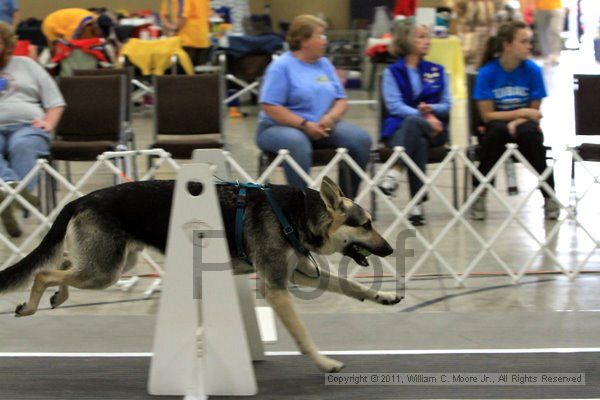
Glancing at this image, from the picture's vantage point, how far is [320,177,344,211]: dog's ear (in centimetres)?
358

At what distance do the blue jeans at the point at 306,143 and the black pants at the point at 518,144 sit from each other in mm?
849

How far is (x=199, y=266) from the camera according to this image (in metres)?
3.33

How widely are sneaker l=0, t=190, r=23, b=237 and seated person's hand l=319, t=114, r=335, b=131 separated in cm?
200

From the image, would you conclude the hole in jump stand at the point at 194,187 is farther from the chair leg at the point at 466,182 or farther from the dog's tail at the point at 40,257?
the chair leg at the point at 466,182

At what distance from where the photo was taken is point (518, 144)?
637 cm

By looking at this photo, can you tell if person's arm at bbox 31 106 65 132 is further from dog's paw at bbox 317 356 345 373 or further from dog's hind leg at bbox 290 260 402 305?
dog's paw at bbox 317 356 345 373

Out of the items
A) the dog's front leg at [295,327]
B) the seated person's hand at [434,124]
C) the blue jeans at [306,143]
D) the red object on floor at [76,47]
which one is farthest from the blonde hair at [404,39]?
the red object on floor at [76,47]

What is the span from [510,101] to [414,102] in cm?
66

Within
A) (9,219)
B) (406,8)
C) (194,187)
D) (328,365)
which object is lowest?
(328,365)

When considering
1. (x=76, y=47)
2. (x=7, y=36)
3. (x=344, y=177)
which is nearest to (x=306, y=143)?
(x=344, y=177)

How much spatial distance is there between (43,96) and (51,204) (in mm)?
761

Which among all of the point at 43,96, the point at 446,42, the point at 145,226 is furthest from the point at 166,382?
the point at 446,42

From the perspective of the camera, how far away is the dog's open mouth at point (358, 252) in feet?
12.1

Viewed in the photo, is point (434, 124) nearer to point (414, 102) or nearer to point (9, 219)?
point (414, 102)
